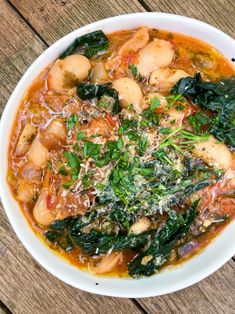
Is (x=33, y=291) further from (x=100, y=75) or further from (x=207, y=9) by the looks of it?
(x=207, y=9)

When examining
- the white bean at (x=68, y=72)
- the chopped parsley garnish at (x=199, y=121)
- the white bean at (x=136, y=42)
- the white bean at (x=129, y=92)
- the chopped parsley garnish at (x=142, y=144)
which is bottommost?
the chopped parsley garnish at (x=199, y=121)

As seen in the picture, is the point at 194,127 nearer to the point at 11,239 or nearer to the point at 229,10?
the point at 229,10

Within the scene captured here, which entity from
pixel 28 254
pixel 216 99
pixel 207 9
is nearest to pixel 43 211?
pixel 28 254

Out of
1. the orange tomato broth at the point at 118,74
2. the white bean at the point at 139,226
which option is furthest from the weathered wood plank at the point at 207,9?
the white bean at the point at 139,226

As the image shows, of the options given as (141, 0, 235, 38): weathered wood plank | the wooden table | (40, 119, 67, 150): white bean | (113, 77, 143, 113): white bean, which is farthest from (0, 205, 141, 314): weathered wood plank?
(141, 0, 235, 38): weathered wood plank

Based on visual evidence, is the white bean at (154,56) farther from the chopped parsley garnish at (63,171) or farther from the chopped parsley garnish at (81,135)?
the chopped parsley garnish at (63,171)
